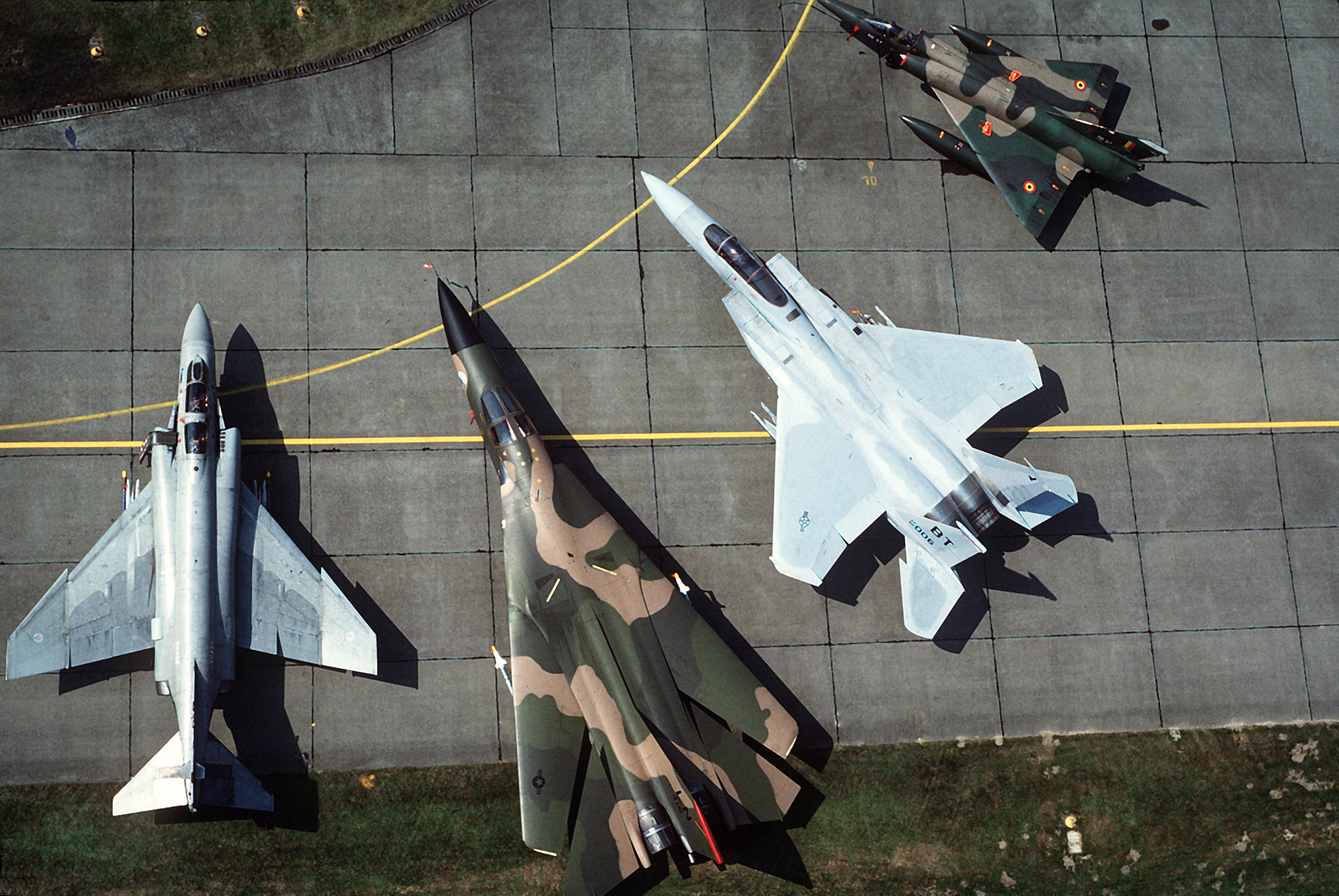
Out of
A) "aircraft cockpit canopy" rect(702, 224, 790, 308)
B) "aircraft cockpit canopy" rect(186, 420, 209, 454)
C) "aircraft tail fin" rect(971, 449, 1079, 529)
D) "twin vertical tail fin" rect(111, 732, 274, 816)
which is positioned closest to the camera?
"twin vertical tail fin" rect(111, 732, 274, 816)

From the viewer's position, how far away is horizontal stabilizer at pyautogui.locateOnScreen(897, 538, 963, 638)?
64.7ft

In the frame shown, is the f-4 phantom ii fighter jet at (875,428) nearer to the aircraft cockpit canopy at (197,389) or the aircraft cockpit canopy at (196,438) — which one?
the aircraft cockpit canopy at (197,389)

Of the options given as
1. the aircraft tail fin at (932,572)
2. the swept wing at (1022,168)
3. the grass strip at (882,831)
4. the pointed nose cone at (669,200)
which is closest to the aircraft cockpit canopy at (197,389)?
the grass strip at (882,831)

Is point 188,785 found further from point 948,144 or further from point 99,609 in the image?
A: point 948,144

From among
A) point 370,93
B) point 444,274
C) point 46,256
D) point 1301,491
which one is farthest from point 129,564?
point 1301,491

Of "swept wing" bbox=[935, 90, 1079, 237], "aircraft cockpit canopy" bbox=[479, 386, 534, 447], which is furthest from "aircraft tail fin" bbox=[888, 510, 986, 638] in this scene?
"aircraft cockpit canopy" bbox=[479, 386, 534, 447]

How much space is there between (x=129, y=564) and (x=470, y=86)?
12836 mm

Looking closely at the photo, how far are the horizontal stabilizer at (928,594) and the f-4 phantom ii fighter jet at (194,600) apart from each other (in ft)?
35.9

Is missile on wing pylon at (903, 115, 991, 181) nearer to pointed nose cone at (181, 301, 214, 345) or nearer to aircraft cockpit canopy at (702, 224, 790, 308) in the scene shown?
aircraft cockpit canopy at (702, 224, 790, 308)

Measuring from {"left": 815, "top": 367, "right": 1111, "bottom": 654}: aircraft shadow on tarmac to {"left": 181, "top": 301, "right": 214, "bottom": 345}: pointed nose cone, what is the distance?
14097mm

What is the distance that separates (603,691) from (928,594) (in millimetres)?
6870

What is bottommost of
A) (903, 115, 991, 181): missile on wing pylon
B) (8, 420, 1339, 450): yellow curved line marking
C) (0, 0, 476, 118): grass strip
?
(8, 420, 1339, 450): yellow curved line marking

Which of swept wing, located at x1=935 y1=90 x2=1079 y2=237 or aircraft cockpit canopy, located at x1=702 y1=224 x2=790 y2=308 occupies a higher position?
swept wing, located at x1=935 y1=90 x2=1079 y2=237

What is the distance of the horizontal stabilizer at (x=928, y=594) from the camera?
776 inches
